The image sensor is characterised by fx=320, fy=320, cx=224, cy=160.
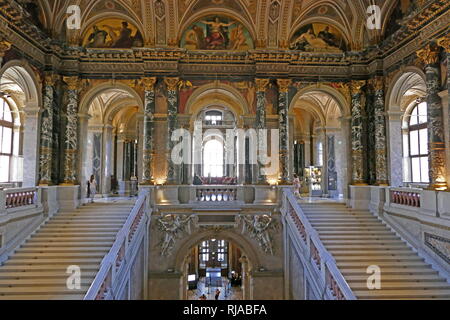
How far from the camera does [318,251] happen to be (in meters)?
8.54

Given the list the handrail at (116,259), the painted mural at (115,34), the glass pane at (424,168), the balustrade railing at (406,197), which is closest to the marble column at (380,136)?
the balustrade railing at (406,197)

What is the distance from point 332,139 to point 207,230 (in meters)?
9.56

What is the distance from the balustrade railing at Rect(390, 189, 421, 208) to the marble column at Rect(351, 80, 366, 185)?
1.82 metres

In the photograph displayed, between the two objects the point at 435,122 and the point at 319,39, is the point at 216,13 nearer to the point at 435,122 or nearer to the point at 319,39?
the point at 319,39

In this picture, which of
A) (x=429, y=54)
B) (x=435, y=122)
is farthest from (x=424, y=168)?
(x=429, y=54)

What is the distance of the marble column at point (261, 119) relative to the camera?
509 inches

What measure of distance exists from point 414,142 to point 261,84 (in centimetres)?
868

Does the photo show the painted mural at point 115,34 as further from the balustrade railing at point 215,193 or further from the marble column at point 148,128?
the balustrade railing at point 215,193

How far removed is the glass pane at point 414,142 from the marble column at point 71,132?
15579 mm

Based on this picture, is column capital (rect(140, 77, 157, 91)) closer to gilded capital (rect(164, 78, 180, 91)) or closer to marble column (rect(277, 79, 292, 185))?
gilded capital (rect(164, 78, 180, 91))

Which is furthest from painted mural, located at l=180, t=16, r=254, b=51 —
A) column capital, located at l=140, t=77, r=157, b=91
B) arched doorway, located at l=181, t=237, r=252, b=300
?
arched doorway, located at l=181, t=237, r=252, b=300

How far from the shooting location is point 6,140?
49.8 ft

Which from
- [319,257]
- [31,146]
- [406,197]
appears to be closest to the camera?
[319,257]

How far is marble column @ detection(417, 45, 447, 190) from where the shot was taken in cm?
945
